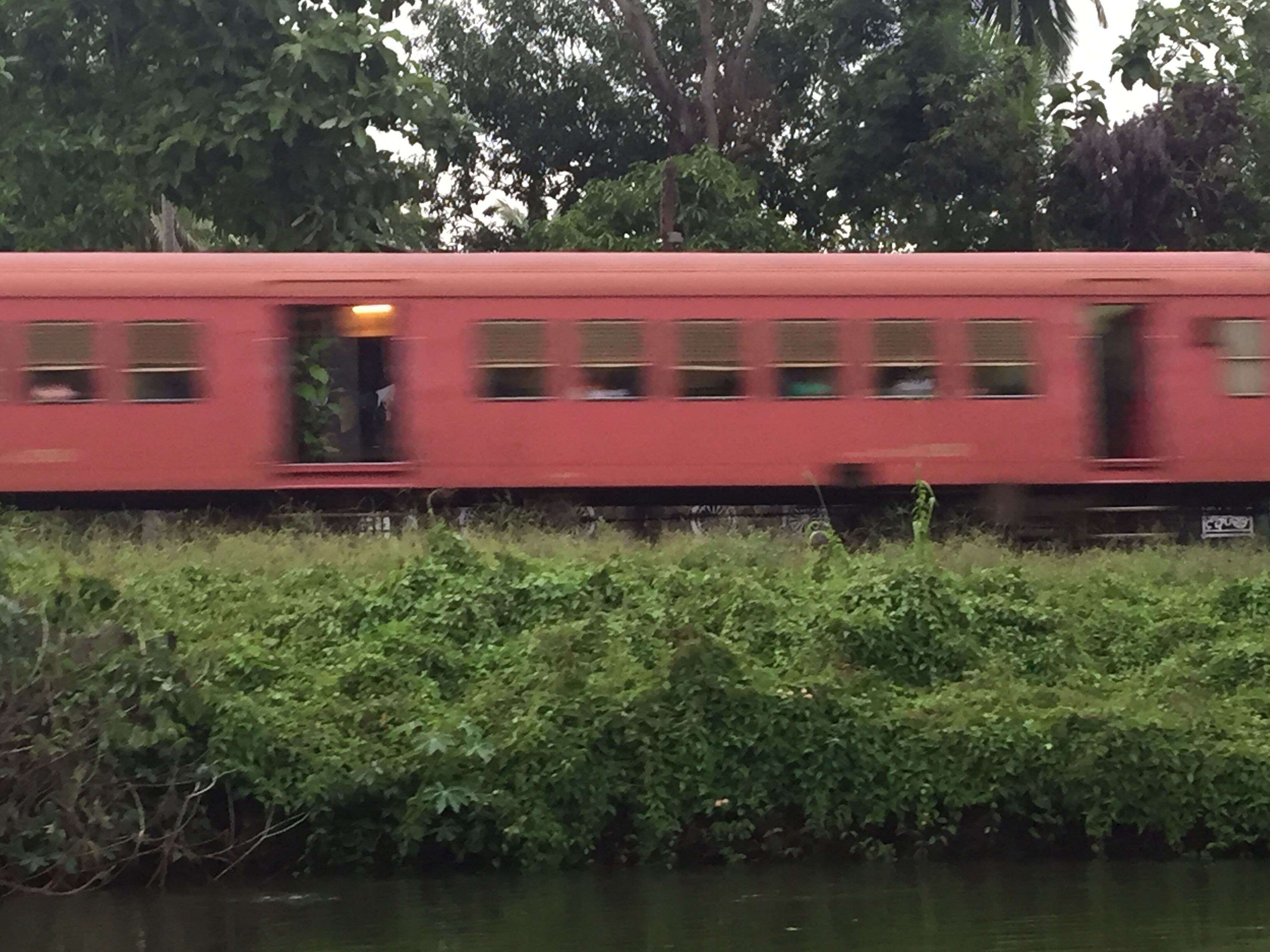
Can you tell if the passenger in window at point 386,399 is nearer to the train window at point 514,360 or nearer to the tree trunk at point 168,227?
the train window at point 514,360

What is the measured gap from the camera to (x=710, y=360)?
53.7 feet

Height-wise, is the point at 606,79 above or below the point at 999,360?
above

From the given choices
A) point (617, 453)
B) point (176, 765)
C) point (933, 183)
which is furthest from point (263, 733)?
point (933, 183)

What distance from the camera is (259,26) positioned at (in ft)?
71.2

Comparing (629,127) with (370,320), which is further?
(629,127)

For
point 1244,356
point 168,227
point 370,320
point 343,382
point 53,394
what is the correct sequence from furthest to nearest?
1. point 168,227
2. point 1244,356
3. point 343,382
4. point 370,320
5. point 53,394

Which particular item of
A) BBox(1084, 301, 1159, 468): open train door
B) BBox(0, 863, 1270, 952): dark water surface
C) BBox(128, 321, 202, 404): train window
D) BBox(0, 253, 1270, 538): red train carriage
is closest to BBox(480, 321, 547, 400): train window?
BBox(0, 253, 1270, 538): red train carriage

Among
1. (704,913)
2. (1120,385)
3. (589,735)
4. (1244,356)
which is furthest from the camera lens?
(1120,385)

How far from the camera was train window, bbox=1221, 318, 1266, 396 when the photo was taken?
1686 cm

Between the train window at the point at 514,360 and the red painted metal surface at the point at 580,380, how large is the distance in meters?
0.09

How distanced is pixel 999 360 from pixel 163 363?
7051 millimetres

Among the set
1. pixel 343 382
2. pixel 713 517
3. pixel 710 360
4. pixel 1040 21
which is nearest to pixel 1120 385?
pixel 710 360

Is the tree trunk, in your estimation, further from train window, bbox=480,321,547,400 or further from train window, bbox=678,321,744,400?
train window, bbox=678,321,744,400

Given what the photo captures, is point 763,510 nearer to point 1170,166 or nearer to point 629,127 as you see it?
point 1170,166
